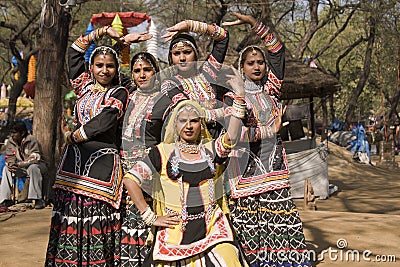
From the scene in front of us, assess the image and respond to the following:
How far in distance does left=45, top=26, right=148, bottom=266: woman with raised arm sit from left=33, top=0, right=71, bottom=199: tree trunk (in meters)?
5.33

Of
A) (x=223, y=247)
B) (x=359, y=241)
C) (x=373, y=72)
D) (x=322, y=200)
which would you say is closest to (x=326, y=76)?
(x=322, y=200)

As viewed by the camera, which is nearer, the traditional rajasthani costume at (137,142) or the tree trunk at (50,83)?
the traditional rajasthani costume at (137,142)

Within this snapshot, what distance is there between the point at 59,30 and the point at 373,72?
28.5 metres

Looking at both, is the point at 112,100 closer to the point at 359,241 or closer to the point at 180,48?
the point at 180,48

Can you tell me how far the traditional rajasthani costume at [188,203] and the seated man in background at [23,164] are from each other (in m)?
6.08

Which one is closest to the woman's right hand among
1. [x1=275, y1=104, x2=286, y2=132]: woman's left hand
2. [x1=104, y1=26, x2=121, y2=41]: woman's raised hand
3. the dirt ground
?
[x1=275, y1=104, x2=286, y2=132]: woman's left hand

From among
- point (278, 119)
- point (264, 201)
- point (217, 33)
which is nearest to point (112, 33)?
point (217, 33)

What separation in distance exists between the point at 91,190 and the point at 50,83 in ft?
18.4

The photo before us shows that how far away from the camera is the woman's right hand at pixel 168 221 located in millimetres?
3775

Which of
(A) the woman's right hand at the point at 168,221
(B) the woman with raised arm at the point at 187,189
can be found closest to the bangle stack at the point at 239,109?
(B) the woman with raised arm at the point at 187,189

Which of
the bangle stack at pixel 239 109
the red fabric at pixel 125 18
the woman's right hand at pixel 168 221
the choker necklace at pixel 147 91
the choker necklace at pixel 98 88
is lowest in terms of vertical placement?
the woman's right hand at pixel 168 221

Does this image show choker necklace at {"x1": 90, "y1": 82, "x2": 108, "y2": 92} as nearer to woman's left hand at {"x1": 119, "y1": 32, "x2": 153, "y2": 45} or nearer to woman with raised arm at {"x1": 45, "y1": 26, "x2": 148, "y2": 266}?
woman with raised arm at {"x1": 45, "y1": 26, "x2": 148, "y2": 266}

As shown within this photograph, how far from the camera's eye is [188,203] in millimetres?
3816

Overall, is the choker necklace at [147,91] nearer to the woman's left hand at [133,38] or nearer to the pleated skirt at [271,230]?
the woman's left hand at [133,38]
